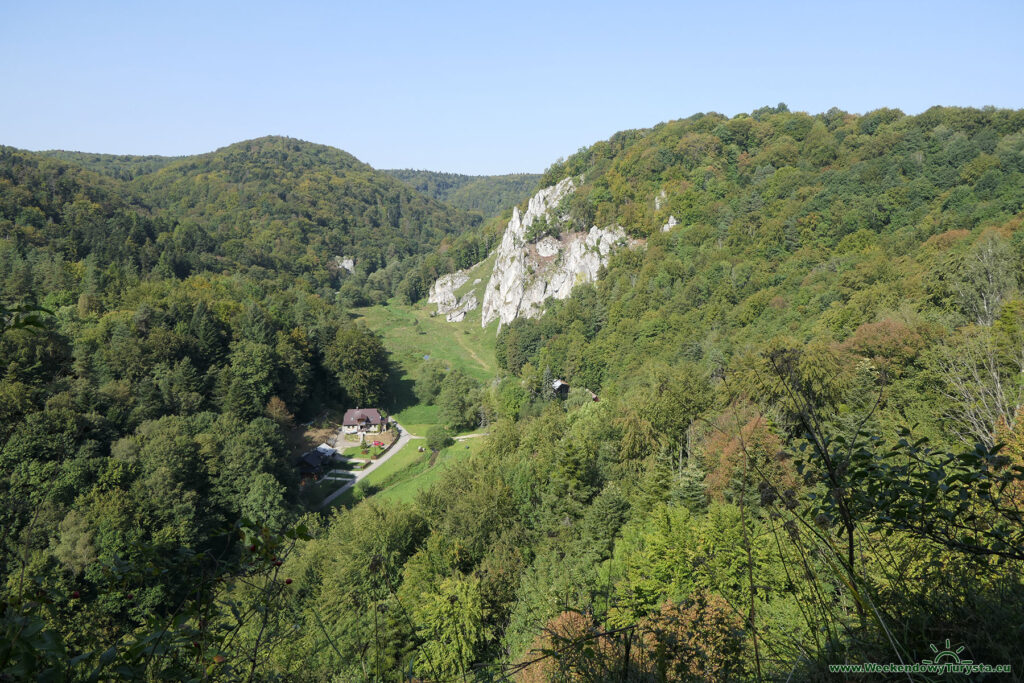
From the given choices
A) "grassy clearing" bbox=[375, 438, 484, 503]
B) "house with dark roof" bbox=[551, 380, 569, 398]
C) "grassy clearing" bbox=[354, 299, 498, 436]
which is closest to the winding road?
"grassy clearing" bbox=[354, 299, 498, 436]

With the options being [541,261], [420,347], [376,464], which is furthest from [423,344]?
[376,464]

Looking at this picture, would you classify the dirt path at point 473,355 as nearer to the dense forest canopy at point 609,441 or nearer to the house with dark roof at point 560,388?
the dense forest canopy at point 609,441

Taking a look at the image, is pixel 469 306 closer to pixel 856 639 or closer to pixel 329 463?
pixel 329 463

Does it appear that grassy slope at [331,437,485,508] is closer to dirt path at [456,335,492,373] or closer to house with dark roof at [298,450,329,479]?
house with dark roof at [298,450,329,479]

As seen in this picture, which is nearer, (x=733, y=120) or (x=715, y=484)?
(x=715, y=484)

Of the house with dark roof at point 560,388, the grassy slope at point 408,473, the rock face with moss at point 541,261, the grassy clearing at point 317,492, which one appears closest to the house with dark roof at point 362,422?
the grassy slope at point 408,473

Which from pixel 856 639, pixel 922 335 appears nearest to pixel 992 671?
pixel 856 639
